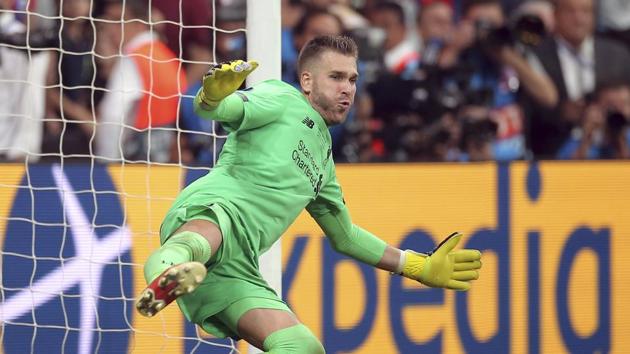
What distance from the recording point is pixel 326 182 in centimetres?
502

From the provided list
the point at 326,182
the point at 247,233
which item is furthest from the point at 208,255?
the point at 326,182

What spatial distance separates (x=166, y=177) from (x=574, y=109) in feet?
9.38

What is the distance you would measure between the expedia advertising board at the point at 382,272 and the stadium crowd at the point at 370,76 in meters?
0.21

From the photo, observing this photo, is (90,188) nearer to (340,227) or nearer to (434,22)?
(340,227)

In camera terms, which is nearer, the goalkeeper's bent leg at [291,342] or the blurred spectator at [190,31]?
the goalkeeper's bent leg at [291,342]

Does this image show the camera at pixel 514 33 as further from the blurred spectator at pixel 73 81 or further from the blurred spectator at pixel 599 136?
the blurred spectator at pixel 73 81

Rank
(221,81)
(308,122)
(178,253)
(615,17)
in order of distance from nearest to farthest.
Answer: (178,253)
(221,81)
(308,122)
(615,17)

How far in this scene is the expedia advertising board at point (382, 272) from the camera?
5926 millimetres

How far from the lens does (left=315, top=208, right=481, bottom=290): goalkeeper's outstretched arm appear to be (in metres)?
5.20

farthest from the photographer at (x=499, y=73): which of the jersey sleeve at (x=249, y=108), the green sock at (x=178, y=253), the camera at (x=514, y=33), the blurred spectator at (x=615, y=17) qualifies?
the green sock at (x=178, y=253)

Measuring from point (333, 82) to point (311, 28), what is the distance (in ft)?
8.50

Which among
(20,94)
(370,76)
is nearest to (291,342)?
(20,94)

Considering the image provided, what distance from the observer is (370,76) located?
7.39 m

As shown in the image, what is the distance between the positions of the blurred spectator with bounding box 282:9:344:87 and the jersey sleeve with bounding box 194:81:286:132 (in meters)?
2.51
